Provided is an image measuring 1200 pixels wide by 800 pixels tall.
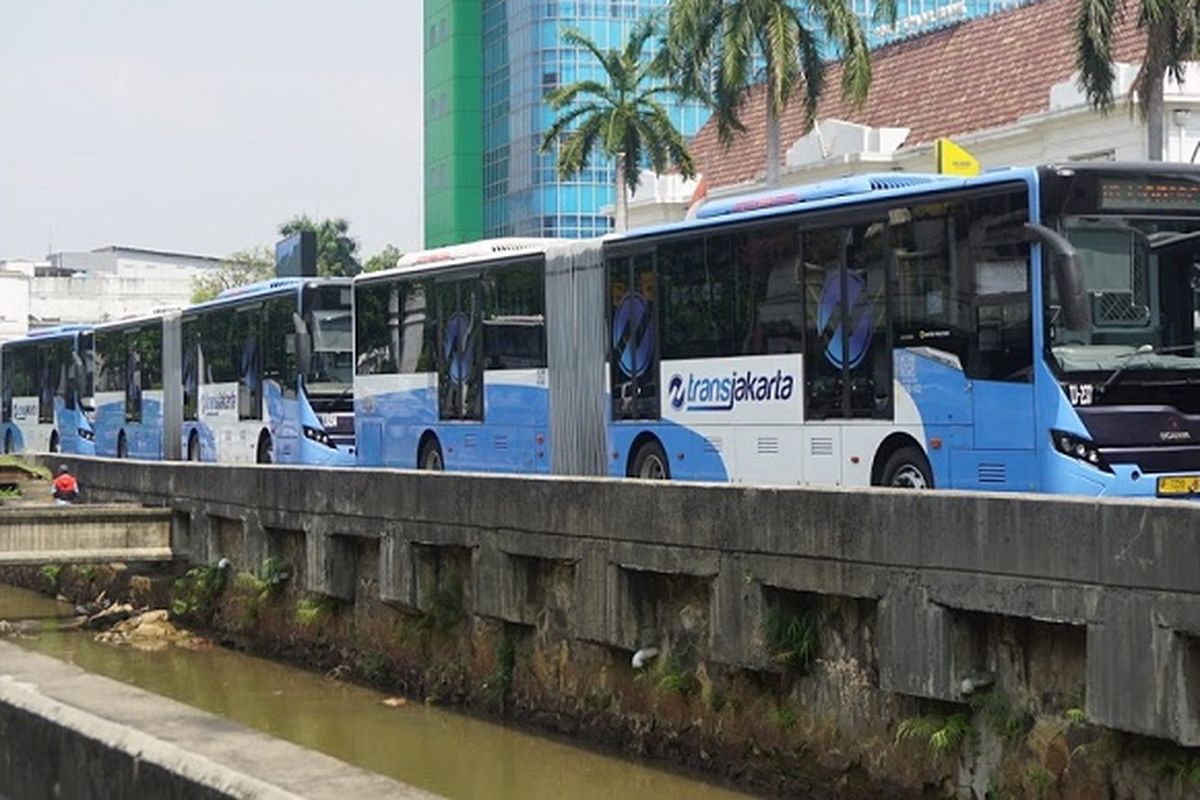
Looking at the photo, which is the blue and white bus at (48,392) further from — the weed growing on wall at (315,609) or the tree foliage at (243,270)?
the tree foliage at (243,270)

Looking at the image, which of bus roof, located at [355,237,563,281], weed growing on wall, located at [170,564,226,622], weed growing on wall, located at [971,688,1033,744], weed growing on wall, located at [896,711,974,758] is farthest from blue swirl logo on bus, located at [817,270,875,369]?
weed growing on wall, located at [170,564,226,622]

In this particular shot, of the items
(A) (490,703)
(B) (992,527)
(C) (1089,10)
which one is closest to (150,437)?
(C) (1089,10)

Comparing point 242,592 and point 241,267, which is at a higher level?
point 241,267

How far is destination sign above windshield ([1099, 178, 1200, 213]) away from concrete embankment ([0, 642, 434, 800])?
9.96 m

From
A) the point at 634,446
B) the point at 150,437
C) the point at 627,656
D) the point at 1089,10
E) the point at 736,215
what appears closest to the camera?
the point at 627,656

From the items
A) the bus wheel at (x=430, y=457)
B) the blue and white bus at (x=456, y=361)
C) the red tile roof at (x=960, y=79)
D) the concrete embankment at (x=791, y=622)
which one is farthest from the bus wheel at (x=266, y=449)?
the red tile roof at (x=960, y=79)

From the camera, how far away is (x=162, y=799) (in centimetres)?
776

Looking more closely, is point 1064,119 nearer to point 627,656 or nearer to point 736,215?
point 736,215

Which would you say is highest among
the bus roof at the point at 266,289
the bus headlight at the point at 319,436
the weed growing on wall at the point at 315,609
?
the bus roof at the point at 266,289

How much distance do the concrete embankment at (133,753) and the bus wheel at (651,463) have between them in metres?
13.1

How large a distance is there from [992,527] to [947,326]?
274 inches

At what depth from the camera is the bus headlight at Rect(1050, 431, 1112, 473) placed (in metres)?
17.1

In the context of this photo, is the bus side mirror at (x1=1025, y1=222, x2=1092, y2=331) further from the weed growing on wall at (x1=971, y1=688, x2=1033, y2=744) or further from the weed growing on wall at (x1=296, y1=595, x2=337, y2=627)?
the weed growing on wall at (x1=296, y1=595, x2=337, y2=627)

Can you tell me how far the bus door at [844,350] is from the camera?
19500 millimetres
